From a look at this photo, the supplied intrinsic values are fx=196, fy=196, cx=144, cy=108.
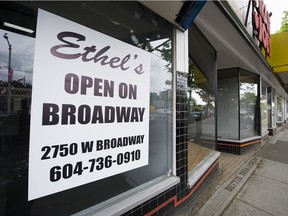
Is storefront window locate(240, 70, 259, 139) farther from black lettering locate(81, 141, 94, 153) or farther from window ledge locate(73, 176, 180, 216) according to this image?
black lettering locate(81, 141, 94, 153)

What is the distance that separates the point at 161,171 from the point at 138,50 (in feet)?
5.18

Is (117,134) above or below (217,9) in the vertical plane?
below

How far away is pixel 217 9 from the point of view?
9.59ft

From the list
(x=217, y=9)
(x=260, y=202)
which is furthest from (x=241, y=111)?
(x=217, y=9)

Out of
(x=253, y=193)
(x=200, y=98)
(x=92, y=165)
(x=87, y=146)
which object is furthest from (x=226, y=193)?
(x=87, y=146)

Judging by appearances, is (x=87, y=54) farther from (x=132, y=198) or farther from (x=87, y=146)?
(x=132, y=198)

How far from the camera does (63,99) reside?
1.57m

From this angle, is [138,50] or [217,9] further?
[217,9]

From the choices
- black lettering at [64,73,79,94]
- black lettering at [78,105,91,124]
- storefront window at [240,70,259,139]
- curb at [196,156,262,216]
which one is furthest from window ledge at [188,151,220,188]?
storefront window at [240,70,259,139]

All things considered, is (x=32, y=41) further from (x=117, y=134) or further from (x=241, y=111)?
(x=241, y=111)

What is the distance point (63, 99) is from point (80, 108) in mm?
164

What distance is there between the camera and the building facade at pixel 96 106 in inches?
56.1

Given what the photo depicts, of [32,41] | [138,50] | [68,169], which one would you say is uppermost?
[138,50]

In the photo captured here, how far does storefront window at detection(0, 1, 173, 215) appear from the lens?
4.56 feet
